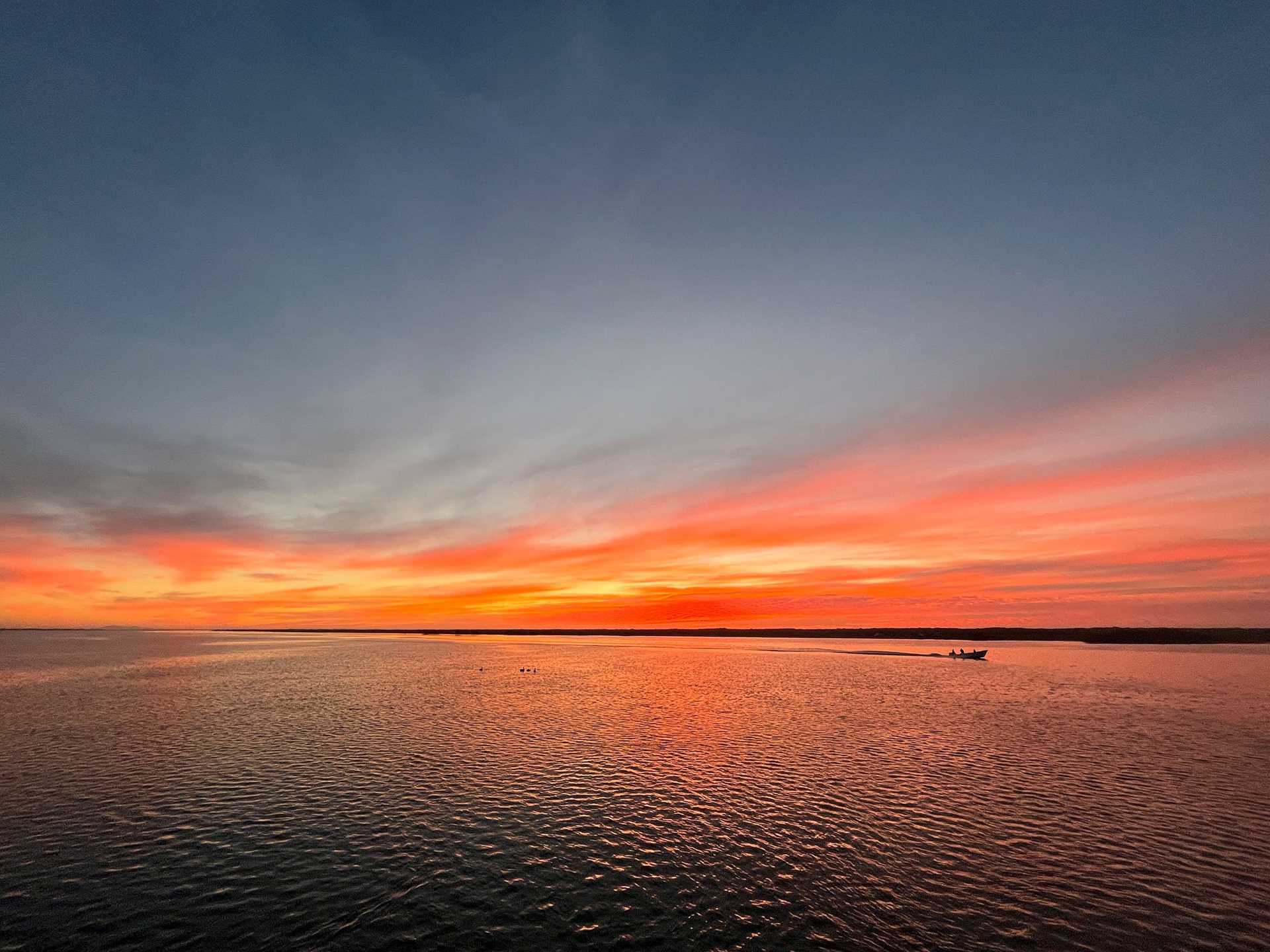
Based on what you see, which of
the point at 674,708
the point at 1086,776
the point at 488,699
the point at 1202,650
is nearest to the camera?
the point at 1086,776

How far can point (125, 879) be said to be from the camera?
73.6ft

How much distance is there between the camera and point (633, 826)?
2880 centimetres

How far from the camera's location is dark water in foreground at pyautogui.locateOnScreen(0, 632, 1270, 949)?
19625mm

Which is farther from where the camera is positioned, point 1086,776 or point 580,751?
point 580,751

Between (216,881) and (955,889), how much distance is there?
2940 cm

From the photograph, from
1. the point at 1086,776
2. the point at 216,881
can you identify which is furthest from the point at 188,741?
the point at 1086,776

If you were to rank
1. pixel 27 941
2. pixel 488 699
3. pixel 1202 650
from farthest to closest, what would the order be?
pixel 1202 650, pixel 488 699, pixel 27 941

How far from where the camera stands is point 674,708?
224 feet

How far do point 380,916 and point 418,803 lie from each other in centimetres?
1293

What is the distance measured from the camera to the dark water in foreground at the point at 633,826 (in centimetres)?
1962

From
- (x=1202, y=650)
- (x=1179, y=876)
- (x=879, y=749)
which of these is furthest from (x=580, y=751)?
(x=1202, y=650)

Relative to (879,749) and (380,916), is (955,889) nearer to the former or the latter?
(380,916)

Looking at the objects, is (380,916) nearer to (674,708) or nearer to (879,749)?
(879,749)

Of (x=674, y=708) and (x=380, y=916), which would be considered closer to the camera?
(x=380, y=916)
